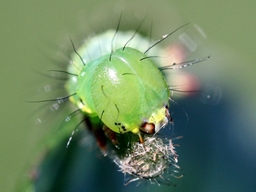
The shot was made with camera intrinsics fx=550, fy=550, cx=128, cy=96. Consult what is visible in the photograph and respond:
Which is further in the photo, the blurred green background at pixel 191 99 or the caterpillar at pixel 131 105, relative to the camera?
the blurred green background at pixel 191 99

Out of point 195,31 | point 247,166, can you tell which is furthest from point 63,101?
point 247,166

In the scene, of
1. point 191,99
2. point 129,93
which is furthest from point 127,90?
point 191,99

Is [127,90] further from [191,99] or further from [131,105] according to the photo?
[191,99]

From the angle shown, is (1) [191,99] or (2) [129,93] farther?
(1) [191,99]

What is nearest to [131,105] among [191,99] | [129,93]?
[129,93]

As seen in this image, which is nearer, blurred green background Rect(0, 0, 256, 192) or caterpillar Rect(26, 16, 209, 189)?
caterpillar Rect(26, 16, 209, 189)
